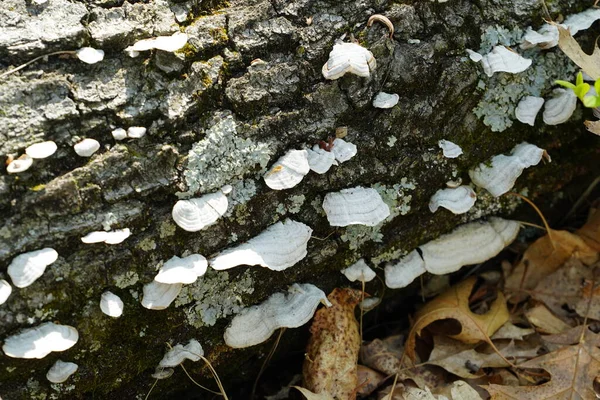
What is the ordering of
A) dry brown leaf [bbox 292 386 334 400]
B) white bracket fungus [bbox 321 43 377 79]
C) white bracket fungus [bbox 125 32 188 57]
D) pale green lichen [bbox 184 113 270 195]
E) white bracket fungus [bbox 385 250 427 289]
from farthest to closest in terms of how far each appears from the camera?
white bracket fungus [bbox 385 250 427 289] → dry brown leaf [bbox 292 386 334 400] → white bracket fungus [bbox 321 43 377 79] → pale green lichen [bbox 184 113 270 195] → white bracket fungus [bbox 125 32 188 57]

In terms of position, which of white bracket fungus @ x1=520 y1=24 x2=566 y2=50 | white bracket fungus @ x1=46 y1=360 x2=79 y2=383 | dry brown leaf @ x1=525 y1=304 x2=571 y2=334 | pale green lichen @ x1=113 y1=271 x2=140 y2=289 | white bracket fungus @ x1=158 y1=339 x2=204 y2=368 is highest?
white bracket fungus @ x1=520 y1=24 x2=566 y2=50

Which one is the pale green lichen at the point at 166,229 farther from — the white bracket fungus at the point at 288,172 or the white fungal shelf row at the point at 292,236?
the white bracket fungus at the point at 288,172

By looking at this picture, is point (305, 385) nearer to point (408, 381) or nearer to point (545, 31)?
point (408, 381)

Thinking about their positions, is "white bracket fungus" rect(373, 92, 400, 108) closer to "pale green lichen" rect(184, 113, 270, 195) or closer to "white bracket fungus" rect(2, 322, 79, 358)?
"pale green lichen" rect(184, 113, 270, 195)

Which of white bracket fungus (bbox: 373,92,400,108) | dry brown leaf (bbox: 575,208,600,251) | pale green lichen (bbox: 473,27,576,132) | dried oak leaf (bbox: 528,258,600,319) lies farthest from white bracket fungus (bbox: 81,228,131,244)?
dry brown leaf (bbox: 575,208,600,251)

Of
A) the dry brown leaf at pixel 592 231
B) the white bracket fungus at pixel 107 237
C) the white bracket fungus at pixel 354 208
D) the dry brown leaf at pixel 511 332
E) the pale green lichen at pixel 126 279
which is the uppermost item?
the white bracket fungus at pixel 107 237

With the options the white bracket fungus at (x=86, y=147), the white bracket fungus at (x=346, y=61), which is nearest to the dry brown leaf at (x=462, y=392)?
the white bracket fungus at (x=346, y=61)

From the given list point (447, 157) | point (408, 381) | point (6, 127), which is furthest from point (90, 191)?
point (408, 381)
